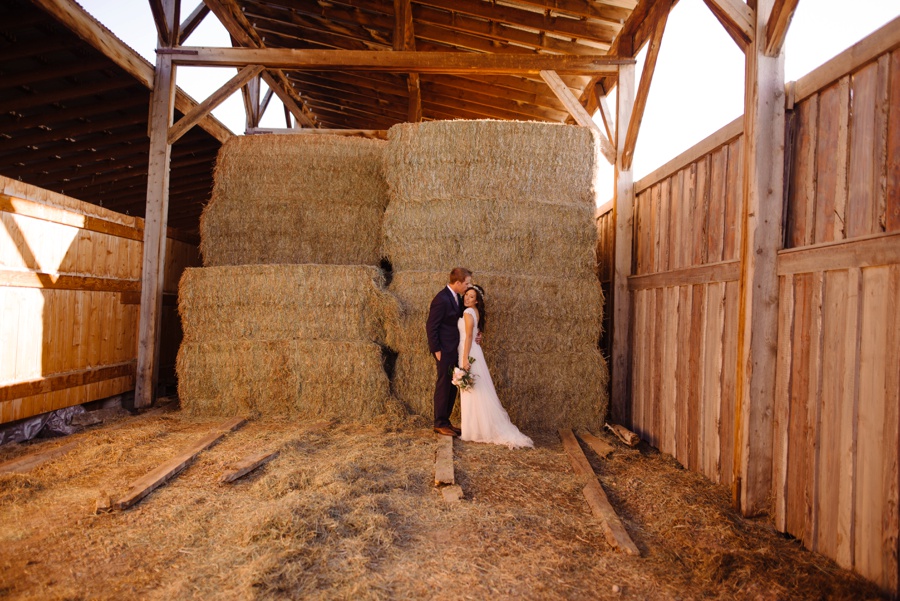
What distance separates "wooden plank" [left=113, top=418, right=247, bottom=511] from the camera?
372 centimetres

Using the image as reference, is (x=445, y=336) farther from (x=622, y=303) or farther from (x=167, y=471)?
(x=167, y=471)

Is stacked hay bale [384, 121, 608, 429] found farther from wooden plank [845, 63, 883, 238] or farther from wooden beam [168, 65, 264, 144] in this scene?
wooden plank [845, 63, 883, 238]

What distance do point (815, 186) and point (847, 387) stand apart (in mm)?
1209

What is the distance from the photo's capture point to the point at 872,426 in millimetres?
2766

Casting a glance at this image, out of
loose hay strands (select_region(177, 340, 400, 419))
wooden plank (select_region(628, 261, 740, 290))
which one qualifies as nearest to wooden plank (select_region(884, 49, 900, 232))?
wooden plank (select_region(628, 261, 740, 290))

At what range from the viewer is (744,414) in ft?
12.0

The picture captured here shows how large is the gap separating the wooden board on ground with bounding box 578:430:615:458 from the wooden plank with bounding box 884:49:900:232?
10.9 feet

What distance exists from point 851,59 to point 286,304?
5509mm

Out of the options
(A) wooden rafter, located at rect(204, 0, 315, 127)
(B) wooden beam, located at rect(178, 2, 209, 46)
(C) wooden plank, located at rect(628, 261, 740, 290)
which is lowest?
(C) wooden plank, located at rect(628, 261, 740, 290)

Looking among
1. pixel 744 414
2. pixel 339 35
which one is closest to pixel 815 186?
pixel 744 414

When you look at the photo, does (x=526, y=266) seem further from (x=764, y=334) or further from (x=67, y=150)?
(x=67, y=150)

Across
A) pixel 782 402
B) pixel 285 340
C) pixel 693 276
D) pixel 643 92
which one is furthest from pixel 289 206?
pixel 782 402

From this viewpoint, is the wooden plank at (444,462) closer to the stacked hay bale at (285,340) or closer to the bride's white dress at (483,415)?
the bride's white dress at (483,415)

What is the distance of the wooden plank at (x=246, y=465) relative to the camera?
4227 mm
